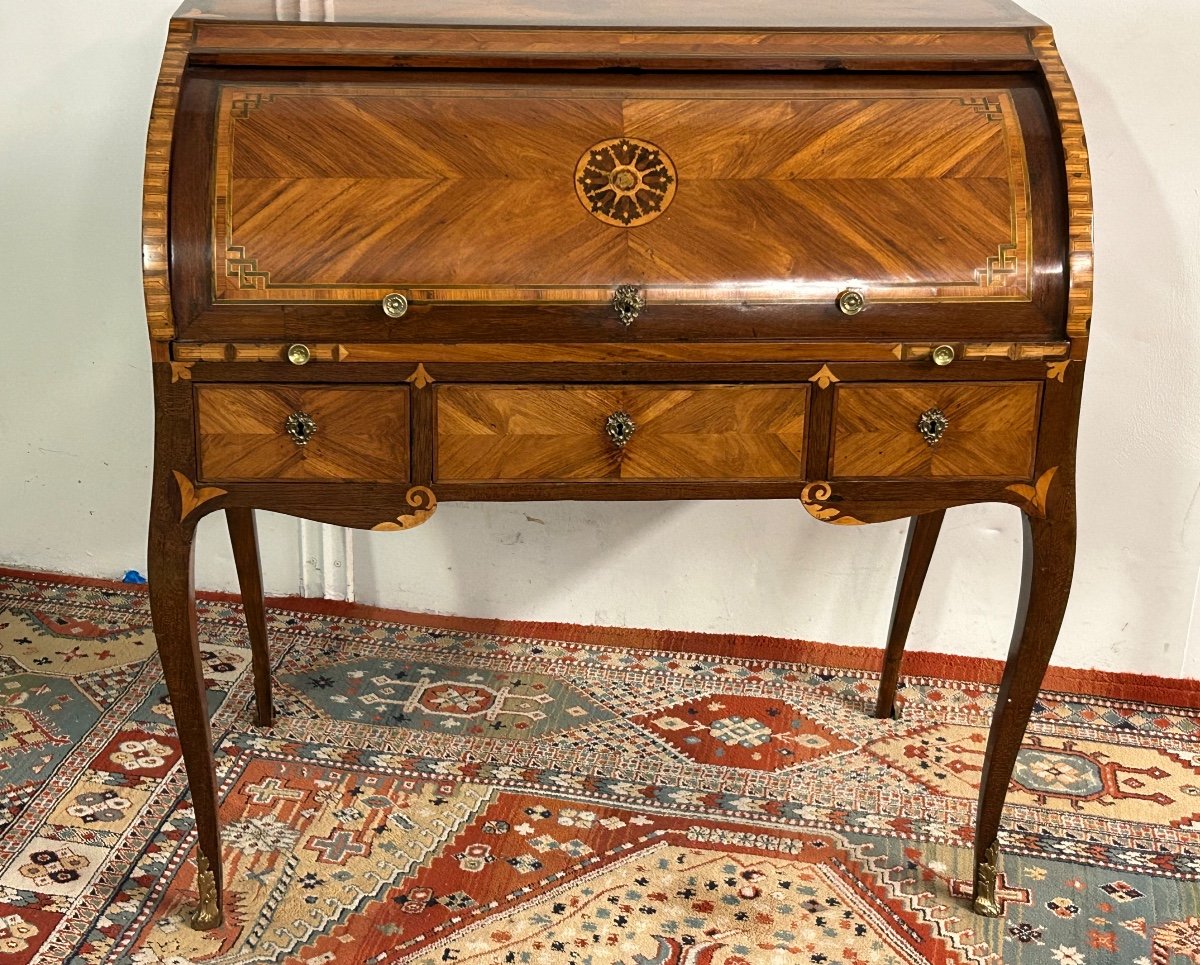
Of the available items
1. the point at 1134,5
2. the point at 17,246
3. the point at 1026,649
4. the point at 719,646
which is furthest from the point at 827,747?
the point at 17,246

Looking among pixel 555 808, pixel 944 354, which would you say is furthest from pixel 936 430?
pixel 555 808

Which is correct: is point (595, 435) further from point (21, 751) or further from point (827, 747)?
point (21, 751)

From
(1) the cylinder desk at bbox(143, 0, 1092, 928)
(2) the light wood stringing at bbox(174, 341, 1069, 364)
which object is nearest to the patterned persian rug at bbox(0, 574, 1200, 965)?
(1) the cylinder desk at bbox(143, 0, 1092, 928)

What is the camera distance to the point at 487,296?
196cm

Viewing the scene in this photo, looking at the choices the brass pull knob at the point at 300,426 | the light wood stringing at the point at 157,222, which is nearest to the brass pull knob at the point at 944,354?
the brass pull knob at the point at 300,426

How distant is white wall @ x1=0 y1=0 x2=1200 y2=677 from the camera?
271 centimetres

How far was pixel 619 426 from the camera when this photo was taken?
2.02 meters

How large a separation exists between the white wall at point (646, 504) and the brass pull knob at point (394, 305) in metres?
1.21

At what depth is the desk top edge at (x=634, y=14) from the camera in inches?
83.7

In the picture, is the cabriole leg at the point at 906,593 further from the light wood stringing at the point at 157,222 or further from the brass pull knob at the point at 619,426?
the light wood stringing at the point at 157,222

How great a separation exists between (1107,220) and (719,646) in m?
1.21

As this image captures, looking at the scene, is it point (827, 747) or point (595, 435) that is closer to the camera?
point (595, 435)

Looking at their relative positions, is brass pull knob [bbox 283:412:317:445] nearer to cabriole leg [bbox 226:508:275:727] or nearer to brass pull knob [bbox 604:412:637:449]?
brass pull knob [bbox 604:412:637:449]

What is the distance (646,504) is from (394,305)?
1.23 meters
